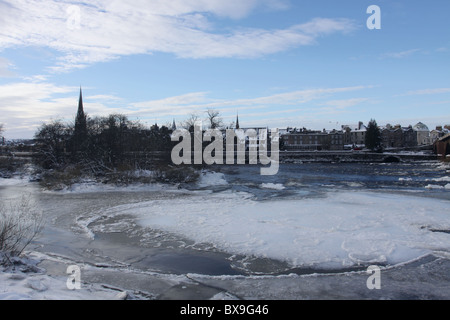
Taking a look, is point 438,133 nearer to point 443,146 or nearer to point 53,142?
point 443,146

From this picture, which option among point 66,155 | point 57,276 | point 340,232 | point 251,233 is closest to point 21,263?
point 57,276

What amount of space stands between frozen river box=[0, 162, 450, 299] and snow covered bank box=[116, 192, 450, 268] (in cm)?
4

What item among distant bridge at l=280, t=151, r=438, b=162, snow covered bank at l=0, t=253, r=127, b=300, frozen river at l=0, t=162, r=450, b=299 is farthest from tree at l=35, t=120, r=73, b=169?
distant bridge at l=280, t=151, r=438, b=162

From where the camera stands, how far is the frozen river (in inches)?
327

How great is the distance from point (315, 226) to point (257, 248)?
12.6 feet

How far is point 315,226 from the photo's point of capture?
14.4 meters

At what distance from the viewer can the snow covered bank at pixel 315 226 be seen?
11047 mm

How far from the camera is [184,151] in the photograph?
162 ft

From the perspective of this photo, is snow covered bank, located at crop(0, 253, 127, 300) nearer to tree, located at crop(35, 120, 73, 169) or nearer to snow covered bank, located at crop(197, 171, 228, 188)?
snow covered bank, located at crop(197, 171, 228, 188)

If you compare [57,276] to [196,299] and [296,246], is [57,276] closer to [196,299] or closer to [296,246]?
[196,299]

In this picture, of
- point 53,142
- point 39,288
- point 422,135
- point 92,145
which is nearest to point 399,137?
point 422,135

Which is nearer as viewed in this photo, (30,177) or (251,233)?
(251,233)

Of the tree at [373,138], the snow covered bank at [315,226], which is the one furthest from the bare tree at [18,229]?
the tree at [373,138]

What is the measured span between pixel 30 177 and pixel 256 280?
1627 inches
